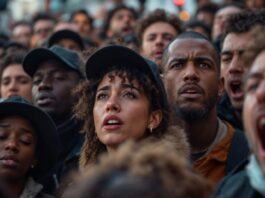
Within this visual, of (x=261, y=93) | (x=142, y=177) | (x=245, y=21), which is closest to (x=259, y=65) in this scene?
(x=261, y=93)

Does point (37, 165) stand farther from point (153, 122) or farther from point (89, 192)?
point (89, 192)

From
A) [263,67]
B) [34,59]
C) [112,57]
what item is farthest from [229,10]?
[263,67]

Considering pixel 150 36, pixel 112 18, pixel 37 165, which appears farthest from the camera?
pixel 112 18

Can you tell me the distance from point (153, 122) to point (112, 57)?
49 cm

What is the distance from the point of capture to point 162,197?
2.54 m

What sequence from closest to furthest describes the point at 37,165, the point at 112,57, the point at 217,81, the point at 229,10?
the point at 112,57 → the point at 37,165 → the point at 217,81 → the point at 229,10

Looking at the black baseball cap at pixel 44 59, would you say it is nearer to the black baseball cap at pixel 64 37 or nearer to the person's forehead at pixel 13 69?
the person's forehead at pixel 13 69

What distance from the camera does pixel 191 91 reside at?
18.8ft

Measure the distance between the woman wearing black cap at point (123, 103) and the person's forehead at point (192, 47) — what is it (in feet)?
2.84

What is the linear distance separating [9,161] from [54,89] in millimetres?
1640

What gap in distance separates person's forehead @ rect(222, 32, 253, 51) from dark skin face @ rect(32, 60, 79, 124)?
4.51ft

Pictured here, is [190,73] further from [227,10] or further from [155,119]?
[227,10]

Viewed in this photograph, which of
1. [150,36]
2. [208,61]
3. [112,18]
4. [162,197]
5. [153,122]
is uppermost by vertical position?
[112,18]

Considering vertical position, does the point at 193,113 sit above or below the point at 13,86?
below
